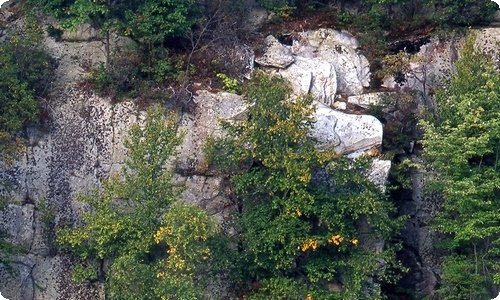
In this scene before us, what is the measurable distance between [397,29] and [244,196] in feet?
26.2

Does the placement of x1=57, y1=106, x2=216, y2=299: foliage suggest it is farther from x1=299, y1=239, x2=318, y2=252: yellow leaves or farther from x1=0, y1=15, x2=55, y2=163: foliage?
x1=0, y1=15, x2=55, y2=163: foliage

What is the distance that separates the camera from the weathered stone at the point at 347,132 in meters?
27.9

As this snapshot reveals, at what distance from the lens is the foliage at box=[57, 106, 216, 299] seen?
80.7 ft

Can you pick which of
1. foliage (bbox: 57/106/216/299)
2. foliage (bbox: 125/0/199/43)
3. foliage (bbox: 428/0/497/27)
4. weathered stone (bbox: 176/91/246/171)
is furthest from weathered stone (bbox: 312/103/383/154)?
foliage (bbox: 125/0/199/43)

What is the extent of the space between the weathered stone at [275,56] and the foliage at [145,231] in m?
4.25

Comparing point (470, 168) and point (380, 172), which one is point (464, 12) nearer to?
point (470, 168)

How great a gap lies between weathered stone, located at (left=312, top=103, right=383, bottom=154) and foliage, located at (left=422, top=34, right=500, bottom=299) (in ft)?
4.81

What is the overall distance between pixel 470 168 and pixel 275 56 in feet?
22.3

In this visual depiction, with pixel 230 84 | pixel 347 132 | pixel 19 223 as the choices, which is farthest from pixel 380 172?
pixel 19 223

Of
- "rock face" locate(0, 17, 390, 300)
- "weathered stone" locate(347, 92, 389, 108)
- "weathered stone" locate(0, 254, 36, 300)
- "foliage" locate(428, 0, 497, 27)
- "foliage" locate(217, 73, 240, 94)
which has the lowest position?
"weathered stone" locate(0, 254, 36, 300)

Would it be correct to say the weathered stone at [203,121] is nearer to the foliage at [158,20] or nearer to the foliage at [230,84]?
the foliage at [230,84]

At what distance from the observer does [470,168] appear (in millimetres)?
26547

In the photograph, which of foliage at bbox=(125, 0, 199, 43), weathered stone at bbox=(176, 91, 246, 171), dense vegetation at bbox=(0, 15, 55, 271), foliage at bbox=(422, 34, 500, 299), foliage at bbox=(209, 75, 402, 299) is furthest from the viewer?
foliage at bbox=(125, 0, 199, 43)

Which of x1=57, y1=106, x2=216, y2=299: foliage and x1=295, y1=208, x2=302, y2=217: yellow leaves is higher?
x1=295, y1=208, x2=302, y2=217: yellow leaves
